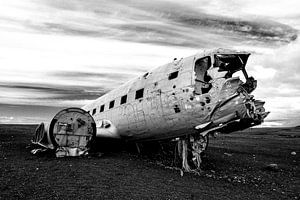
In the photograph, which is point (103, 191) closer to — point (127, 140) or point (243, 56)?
point (127, 140)

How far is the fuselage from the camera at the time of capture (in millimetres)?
12898

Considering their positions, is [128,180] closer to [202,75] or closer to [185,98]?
[185,98]

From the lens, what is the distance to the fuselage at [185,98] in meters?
12.9

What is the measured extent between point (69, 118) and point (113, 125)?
2.87 m

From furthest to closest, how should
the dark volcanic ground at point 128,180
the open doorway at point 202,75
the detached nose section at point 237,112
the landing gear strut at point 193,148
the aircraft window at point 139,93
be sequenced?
the aircraft window at point 139,93, the landing gear strut at point 193,148, the open doorway at point 202,75, the detached nose section at point 237,112, the dark volcanic ground at point 128,180

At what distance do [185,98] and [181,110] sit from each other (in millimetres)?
613

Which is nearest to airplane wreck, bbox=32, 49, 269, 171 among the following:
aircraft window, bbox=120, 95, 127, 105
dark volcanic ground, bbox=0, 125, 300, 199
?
aircraft window, bbox=120, 95, 127, 105

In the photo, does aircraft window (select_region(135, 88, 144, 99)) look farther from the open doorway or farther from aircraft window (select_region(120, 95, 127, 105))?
the open doorway

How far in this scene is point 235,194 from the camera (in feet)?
35.8

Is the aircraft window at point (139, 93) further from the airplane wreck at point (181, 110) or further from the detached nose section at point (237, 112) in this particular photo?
the detached nose section at point (237, 112)

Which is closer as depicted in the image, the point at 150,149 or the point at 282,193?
the point at 282,193

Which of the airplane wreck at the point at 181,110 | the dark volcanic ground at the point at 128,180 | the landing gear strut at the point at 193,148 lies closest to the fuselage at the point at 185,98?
the airplane wreck at the point at 181,110

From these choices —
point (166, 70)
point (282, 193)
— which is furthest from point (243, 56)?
point (282, 193)

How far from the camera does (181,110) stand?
13672 millimetres
